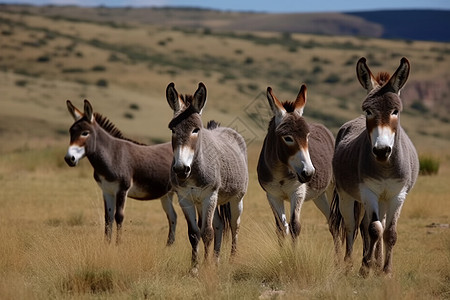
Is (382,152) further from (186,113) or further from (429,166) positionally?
(429,166)

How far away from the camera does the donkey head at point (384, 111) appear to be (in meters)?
7.55

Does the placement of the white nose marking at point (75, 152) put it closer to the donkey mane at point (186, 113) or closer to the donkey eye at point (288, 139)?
the donkey mane at point (186, 113)

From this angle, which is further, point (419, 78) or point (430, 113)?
point (419, 78)

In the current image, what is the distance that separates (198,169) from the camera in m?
8.81

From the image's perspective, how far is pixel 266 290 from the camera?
7.81 meters

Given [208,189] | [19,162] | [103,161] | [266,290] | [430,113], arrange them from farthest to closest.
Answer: [430,113]
[19,162]
[103,161]
[208,189]
[266,290]

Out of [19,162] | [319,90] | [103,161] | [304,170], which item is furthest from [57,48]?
[304,170]

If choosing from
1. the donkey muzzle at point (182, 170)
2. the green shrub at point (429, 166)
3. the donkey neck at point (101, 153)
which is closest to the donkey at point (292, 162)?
the donkey muzzle at point (182, 170)

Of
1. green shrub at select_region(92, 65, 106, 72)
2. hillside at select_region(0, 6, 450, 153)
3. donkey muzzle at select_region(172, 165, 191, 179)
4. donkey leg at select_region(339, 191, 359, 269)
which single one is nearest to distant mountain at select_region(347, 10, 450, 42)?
hillside at select_region(0, 6, 450, 153)

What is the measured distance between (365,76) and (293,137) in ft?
3.46

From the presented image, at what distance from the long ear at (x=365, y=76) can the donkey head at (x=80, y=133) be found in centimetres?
502

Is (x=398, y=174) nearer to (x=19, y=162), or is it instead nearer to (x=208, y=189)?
(x=208, y=189)

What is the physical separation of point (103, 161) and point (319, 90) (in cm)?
5854

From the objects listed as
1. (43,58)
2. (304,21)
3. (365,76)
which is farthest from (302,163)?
(304,21)
